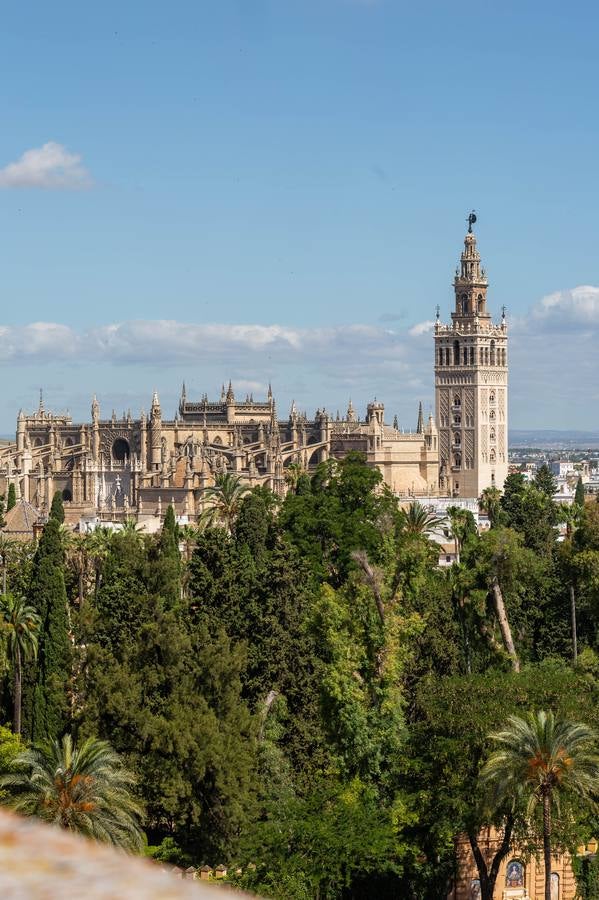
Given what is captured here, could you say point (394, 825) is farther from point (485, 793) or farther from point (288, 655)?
point (288, 655)

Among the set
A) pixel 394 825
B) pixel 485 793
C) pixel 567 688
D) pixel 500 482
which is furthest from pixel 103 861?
pixel 500 482

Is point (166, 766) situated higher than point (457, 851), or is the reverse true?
point (166, 766)

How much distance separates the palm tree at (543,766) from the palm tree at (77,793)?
7.54m

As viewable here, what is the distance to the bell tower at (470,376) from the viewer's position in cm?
16862

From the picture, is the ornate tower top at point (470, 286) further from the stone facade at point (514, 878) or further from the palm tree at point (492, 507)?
the stone facade at point (514, 878)

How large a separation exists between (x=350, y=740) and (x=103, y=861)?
33985 millimetres

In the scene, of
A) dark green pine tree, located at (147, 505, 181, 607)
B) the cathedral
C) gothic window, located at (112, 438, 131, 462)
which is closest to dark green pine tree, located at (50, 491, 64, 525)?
dark green pine tree, located at (147, 505, 181, 607)

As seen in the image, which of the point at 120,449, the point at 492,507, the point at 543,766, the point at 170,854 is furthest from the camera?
the point at 120,449

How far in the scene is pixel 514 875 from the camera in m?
37.1

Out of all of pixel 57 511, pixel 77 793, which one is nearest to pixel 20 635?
pixel 57 511

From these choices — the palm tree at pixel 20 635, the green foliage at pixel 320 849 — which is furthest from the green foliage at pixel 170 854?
the palm tree at pixel 20 635

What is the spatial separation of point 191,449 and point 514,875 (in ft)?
350

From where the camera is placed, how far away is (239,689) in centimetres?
3712

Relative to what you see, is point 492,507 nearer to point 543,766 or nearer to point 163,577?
point 163,577
